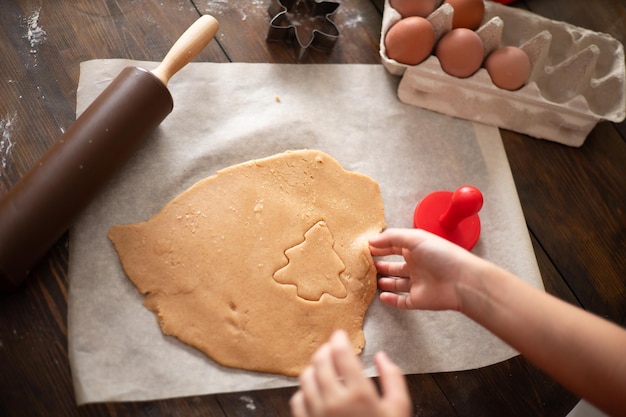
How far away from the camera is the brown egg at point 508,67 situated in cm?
110

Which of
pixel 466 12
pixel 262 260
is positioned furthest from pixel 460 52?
pixel 262 260

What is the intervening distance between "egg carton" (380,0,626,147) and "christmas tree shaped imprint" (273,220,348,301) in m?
0.39

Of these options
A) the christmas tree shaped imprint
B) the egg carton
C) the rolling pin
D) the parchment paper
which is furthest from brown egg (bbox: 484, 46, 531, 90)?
the rolling pin

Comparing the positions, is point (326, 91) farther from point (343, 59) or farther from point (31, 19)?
point (31, 19)

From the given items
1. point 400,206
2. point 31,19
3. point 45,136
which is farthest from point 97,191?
point 400,206

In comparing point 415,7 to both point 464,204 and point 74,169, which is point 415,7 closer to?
point 464,204

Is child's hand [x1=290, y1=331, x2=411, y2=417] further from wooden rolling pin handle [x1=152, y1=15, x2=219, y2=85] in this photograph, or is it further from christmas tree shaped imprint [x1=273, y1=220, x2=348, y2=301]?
wooden rolling pin handle [x1=152, y1=15, x2=219, y2=85]

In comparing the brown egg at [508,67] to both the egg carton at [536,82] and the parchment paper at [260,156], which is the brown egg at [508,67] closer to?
the egg carton at [536,82]

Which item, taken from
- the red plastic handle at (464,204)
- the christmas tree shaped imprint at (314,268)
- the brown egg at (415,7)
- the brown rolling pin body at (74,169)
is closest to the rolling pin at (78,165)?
the brown rolling pin body at (74,169)

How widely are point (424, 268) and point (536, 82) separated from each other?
59cm

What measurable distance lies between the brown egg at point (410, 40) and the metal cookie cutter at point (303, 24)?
0.40 ft

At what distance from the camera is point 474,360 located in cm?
102

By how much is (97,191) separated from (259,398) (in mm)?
461

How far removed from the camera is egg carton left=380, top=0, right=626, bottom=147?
1116mm
